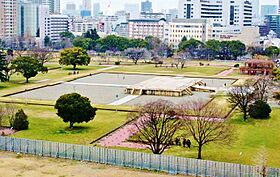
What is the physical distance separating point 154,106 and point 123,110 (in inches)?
474

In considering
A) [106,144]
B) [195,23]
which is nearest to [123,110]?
[106,144]

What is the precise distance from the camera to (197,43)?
10025 cm

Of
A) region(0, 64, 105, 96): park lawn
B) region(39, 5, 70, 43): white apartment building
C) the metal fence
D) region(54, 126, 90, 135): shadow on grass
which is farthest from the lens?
region(39, 5, 70, 43): white apartment building

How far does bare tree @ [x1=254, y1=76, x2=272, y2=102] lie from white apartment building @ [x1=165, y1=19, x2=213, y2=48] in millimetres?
78264

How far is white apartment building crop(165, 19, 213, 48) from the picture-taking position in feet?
407

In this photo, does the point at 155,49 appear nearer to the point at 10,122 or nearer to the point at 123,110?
the point at 123,110

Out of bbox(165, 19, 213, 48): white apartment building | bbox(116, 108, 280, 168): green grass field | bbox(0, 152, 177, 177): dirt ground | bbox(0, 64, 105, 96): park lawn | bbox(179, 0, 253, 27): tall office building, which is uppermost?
bbox(179, 0, 253, 27): tall office building

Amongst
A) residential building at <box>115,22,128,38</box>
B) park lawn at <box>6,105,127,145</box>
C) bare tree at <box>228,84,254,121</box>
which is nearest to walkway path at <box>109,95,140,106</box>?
park lawn at <box>6,105,127,145</box>

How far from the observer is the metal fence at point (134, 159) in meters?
23.5

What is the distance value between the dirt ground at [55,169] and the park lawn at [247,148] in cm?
425

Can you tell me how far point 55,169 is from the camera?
24.8 meters

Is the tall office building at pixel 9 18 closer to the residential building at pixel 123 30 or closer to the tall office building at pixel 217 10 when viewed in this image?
the residential building at pixel 123 30

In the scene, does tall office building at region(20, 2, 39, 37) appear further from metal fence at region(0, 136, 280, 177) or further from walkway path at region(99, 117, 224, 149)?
metal fence at region(0, 136, 280, 177)

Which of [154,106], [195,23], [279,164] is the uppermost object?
[195,23]
